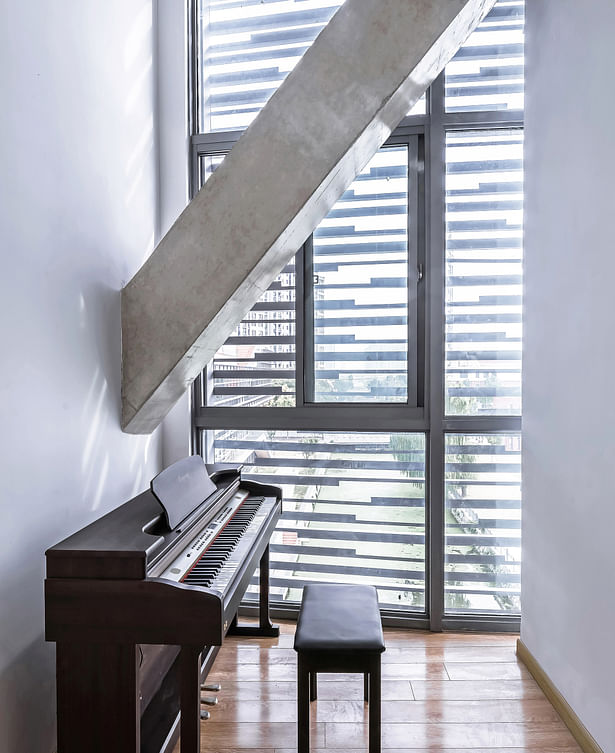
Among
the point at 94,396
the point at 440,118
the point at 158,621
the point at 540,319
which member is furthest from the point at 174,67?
the point at 158,621

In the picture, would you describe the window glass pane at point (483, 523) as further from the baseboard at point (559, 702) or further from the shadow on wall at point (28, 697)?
the shadow on wall at point (28, 697)

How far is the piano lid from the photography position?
188 centimetres

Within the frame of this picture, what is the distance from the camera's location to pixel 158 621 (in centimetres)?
151

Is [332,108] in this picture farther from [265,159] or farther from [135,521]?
[135,521]

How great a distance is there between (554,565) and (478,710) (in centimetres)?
64

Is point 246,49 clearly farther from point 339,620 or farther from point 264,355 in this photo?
point 339,620

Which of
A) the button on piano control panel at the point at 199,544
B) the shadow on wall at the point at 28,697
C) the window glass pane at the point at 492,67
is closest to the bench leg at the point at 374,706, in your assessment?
the button on piano control panel at the point at 199,544

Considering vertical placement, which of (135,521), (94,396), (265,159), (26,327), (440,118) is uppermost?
(440,118)

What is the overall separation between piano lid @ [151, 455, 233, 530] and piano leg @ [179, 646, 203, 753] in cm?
43

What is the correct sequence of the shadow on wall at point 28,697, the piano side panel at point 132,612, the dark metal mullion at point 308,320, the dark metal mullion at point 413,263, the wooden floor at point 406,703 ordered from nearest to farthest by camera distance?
the piano side panel at point 132,612 → the shadow on wall at point 28,697 → the wooden floor at point 406,703 → the dark metal mullion at point 413,263 → the dark metal mullion at point 308,320

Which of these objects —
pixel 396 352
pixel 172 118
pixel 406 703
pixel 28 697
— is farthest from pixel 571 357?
pixel 172 118

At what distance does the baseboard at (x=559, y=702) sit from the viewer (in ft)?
6.26

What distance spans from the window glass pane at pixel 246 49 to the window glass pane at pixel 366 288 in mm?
732

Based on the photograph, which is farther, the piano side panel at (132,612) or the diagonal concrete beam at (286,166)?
the diagonal concrete beam at (286,166)
